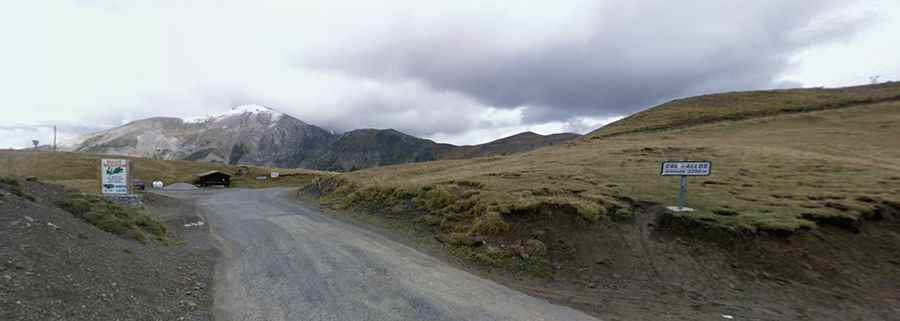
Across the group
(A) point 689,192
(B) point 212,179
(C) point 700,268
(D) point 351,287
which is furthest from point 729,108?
(B) point 212,179

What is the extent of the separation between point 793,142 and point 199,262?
44.3 meters

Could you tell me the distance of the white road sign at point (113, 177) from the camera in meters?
19.1

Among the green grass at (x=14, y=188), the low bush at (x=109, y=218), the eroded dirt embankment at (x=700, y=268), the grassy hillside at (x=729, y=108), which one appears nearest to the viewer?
the eroded dirt embankment at (x=700, y=268)

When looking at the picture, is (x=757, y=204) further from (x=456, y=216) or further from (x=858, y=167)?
(x=858, y=167)

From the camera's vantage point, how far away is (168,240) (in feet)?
37.7

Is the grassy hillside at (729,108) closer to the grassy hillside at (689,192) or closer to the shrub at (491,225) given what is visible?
the grassy hillside at (689,192)

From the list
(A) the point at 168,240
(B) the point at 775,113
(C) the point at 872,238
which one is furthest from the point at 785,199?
(B) the point at 775,113

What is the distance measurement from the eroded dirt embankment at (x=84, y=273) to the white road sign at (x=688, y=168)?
13768 mm

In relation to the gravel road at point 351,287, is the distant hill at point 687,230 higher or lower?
higher

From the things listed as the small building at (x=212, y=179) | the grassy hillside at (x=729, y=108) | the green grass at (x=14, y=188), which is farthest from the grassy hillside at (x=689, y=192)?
the small building at (x=212, y=179)

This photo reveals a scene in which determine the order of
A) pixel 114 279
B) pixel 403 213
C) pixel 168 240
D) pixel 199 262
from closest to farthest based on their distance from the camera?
pixel 114 279
pixel 199 262
pixel 168 240
pixel 403 213

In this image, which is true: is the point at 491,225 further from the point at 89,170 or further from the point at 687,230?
the point at 89,170

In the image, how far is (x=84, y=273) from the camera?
19.8ft

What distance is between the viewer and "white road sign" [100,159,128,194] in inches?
750
